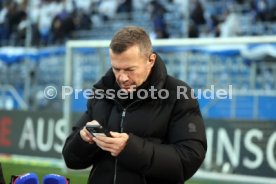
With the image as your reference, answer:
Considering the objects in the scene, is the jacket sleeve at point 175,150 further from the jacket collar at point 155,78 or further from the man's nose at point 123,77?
the man's nose at point 123,77

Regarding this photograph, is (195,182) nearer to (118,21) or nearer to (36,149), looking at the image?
(36,149)

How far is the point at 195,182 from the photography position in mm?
8461

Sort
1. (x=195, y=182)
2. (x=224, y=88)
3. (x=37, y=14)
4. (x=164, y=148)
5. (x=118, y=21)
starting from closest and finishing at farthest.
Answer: (x=164, y=148), (x=195, y=182), (x=224, y=88), (x=118, y=21), (x=37, y=14)

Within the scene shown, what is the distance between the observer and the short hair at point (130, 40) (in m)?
3.11

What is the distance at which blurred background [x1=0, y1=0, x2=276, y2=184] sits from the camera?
873 centimetres

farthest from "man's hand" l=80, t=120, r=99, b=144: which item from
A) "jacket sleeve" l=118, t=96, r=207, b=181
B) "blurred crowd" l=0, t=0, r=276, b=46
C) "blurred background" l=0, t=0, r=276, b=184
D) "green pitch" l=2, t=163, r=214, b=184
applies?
"blurred crowd" l=0, t=0, r=276, b=46

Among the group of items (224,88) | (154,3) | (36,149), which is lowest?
(36,149)

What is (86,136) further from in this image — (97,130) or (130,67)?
(130,67)

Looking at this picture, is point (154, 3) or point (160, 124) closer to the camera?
point (160, 124)

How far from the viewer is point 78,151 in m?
3.28

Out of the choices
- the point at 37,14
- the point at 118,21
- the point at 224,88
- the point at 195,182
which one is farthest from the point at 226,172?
the point at 37,14

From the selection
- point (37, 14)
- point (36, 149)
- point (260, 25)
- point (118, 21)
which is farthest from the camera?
point (37, 14)

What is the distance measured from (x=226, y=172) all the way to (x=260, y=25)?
5.29 m

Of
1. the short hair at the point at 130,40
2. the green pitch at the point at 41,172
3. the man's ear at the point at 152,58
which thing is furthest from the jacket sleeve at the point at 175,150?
the green pitch at the point at 41,172
